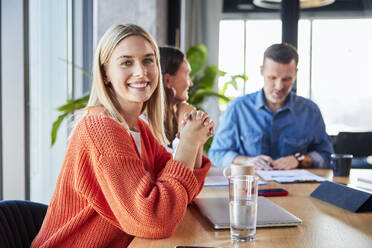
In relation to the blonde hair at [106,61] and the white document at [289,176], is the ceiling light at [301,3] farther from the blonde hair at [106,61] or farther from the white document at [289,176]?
the blonde hair at [106,61]

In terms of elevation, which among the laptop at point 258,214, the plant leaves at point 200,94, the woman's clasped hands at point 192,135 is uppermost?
the plant leaves at point 200,94

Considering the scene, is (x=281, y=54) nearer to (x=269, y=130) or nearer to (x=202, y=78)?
(x=269, y=130)

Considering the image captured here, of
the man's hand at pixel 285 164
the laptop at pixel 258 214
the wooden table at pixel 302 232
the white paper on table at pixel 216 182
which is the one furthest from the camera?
the man's hand at pixel 285 164

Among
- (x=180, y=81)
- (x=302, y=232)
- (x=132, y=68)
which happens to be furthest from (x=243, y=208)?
(x=180, y=81)

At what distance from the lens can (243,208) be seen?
94 centimetres

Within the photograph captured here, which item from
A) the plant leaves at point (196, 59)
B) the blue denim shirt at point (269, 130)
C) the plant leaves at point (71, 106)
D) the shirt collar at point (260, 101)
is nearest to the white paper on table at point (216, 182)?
the blue denim shirt at point (269, 130)

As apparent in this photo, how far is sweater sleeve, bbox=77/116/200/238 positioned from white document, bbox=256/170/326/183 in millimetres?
760

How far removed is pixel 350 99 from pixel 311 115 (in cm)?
162

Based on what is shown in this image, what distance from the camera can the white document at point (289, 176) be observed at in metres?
1.69

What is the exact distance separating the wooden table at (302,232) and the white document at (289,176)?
38 cm

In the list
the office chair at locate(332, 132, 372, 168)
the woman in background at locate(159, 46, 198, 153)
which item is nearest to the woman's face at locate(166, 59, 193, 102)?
the woman in background at locate(159, 46, 198, 153)

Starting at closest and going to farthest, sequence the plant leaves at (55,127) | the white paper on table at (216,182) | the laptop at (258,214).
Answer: the laptop at (258,214) → the white paper on table at (216,182) → the plant leaves at (55,127)

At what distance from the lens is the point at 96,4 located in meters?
3.65

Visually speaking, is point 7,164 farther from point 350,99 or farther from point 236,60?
point 350,99
